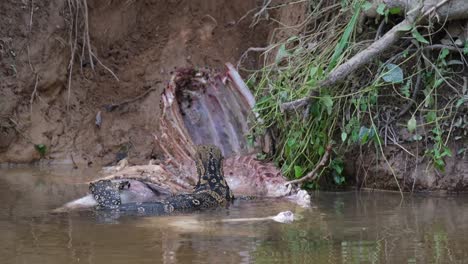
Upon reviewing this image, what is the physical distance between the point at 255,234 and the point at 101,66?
6.12 m

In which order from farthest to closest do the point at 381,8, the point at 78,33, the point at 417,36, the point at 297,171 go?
the point at 78,33, the point at 297,171, the point at 381,8, the point at 417,36

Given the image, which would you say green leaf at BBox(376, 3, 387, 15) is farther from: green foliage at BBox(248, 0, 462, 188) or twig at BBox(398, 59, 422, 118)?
twig at BBox(398, 59, 422, 118)

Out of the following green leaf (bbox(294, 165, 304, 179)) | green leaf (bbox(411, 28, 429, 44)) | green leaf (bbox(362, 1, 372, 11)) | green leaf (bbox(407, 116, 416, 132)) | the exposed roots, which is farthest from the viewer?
the exposed roots

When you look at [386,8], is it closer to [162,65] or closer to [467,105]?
[467,105]

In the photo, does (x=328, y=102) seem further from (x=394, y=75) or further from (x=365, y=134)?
(x=394, y=75)

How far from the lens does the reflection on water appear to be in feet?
16.2

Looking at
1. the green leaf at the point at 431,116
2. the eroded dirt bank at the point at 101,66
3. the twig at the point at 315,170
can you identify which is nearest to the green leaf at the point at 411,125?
the green leaf at the point at 431,116

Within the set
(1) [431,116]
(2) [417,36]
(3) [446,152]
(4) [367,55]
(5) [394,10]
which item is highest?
(5) [394,10]

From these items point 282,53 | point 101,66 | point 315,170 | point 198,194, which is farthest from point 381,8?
point 101,66

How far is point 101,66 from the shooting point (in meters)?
11.2

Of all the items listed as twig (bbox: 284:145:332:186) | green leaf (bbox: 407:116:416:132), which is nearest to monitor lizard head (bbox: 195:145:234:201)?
twig (bbox: 284:145:332:186)

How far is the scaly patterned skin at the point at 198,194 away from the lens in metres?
6.86

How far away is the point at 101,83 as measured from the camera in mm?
11172

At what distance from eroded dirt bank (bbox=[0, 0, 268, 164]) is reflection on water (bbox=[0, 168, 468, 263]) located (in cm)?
309
